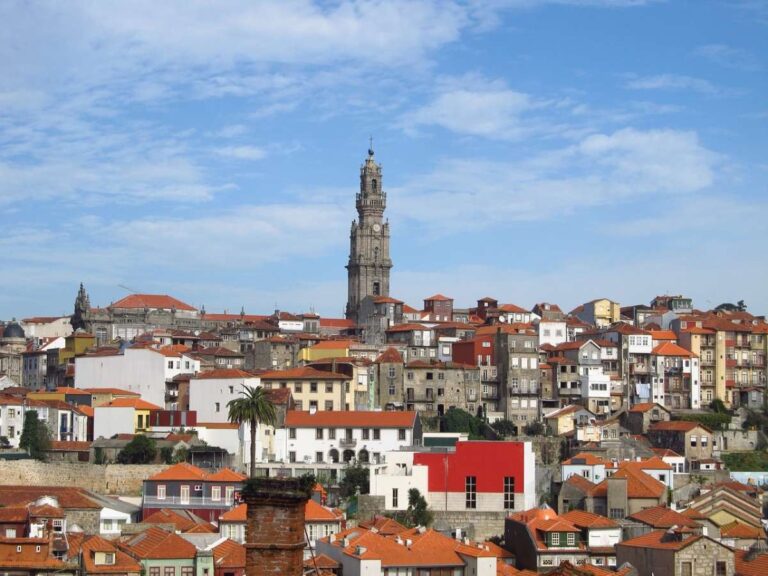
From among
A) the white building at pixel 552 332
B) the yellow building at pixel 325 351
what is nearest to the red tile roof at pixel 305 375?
the yellow building at pixel 325 351

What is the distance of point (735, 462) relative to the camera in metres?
83.2

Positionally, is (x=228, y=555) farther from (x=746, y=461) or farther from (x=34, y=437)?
(x=746, y=461)

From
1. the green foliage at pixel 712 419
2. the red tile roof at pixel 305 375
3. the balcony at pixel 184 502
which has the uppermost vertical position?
the red tile roof at pixel 305 375

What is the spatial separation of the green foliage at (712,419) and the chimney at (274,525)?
77.4 m

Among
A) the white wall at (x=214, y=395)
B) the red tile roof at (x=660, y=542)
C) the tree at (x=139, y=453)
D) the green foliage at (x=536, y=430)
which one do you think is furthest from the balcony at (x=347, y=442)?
the red tile roof at (x=660, y=542)

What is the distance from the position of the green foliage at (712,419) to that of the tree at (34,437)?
39.8m

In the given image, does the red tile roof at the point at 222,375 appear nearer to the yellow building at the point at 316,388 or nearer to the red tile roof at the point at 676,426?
the yellow building at the point at 316,388

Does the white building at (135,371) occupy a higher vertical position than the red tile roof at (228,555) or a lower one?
higher

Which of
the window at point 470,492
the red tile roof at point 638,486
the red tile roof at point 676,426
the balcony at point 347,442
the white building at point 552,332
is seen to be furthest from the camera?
the white building at point 552,332

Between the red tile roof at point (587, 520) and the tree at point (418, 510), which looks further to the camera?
the tree at point (418, 510)

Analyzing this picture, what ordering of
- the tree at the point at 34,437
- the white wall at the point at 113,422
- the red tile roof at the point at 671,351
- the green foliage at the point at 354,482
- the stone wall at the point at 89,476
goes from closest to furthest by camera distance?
the stone wall at the point at 89,476
the green foliage at the point at 354,482
the tree at the point at 34,437
the white wall at the point at 113,422
the red tile roof at the point at 671,351

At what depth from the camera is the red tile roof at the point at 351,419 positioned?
7338cm

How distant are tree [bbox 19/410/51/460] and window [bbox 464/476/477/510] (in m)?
21.4

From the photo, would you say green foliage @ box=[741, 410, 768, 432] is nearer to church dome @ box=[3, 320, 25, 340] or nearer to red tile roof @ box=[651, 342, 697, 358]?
red tile roof @ box=[651, 342, 697, 358]
